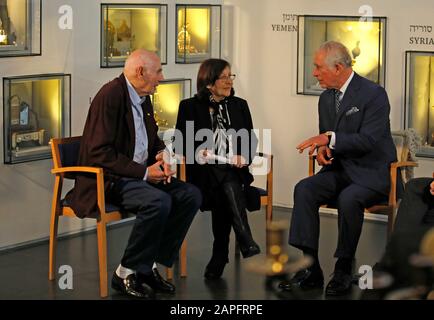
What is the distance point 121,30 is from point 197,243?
1674 millimetres

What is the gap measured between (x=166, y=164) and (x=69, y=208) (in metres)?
0.62

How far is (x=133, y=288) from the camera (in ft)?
19.5

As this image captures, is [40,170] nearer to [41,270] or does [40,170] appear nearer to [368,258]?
[41,270]

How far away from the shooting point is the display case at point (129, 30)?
7559 mm

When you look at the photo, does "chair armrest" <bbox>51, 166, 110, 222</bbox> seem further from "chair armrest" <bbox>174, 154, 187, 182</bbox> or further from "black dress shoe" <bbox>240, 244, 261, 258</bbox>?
"black dress shoe" <bbox>240, 244, 261, 258</bbox>

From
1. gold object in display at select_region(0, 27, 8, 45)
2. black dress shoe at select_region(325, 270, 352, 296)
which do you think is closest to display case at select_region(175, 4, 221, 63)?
gold object in display at select_region(0, 27, 8, 45)

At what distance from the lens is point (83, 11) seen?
7.33m

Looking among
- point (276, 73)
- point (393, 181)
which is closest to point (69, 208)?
point (393, 181)

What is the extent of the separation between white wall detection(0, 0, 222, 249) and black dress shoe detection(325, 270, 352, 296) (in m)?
2.17

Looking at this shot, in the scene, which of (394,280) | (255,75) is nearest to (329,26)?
(255,75)

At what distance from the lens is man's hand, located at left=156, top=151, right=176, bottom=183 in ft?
20.0

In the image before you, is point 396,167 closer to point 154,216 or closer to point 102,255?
point 154,216

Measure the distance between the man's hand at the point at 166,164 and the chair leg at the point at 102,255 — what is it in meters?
0.47

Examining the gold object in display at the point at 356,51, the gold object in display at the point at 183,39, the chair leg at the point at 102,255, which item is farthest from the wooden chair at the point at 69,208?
the gold object in display at the point at 356,51
